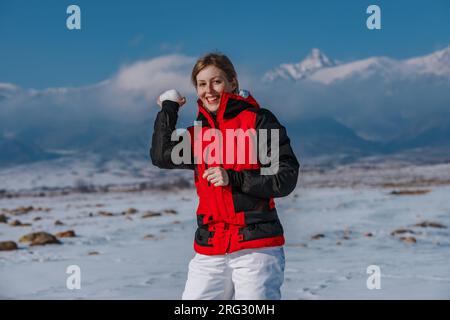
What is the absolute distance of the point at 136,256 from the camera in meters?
7.70

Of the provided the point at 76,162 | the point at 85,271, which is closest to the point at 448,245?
the point at 85,271

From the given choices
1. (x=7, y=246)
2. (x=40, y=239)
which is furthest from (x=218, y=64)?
(x=40, y=239)

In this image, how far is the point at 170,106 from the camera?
2.56 metres

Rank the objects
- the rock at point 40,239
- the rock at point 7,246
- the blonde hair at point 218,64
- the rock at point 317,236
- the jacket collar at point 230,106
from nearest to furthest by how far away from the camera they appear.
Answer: the jacket collar at point 230,106, the blonde hair at point 218,64, the rock at point 7,246, the rock at point 40,239, the rock at point 317,236

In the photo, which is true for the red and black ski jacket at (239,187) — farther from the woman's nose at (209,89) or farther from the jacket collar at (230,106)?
the woman's nose at (209,89)

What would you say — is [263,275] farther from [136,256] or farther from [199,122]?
[136,256]

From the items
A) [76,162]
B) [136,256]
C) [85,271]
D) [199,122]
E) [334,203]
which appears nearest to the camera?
[199,122]

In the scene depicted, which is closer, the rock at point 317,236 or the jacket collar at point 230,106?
the jacket collar at point 230,106

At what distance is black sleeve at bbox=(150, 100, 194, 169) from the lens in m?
2.50

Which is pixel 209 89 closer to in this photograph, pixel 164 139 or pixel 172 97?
pixel 172 97

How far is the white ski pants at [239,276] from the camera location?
2330 mm

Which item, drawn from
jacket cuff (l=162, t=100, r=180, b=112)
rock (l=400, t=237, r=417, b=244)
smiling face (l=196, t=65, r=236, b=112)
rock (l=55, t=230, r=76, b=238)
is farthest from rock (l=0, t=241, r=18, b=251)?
smiling face (l=196, t=65, r=236, b=112)

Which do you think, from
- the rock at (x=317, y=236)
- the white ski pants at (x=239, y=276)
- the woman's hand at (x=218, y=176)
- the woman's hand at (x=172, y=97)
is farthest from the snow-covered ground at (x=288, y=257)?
the woman's hand at (x=218, y=176)

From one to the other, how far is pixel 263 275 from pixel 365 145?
16102 cm
